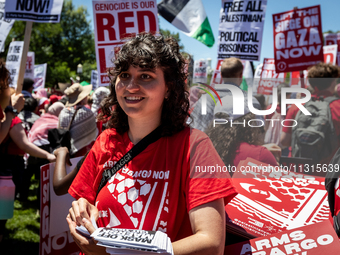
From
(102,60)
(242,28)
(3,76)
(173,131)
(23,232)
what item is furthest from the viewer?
(242,28)

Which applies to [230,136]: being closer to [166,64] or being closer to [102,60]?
[166,64]

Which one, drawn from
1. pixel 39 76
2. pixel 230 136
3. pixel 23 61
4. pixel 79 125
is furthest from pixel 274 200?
pixel 39 76

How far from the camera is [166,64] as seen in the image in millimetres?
1522

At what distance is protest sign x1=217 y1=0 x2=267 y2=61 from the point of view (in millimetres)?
5688

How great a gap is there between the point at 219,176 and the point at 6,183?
102 inches

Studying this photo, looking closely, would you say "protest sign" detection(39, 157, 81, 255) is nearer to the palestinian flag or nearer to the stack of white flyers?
the stack of white flyers

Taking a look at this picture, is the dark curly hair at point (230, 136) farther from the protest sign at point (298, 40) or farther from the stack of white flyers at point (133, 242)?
the protest sign at point (298, 40)

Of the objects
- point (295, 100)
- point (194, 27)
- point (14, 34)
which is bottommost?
point (295, 100)

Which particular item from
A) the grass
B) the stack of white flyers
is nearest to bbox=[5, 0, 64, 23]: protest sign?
the grass

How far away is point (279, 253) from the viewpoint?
4.46 feet

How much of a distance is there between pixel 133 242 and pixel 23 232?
13.6 ft

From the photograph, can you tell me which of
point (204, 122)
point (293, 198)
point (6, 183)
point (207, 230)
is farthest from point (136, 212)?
point (6, 183)

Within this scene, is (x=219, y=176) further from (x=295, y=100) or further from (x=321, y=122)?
(x=321, y=122)

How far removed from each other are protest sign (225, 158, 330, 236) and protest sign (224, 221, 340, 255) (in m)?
0.05
